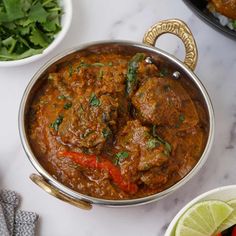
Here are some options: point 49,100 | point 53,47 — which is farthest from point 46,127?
point 53,47

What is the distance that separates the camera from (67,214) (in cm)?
239

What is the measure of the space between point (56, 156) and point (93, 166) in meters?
0.16

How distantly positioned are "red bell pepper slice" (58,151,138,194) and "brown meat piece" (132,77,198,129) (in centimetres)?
24

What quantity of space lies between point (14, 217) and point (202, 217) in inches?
32.4

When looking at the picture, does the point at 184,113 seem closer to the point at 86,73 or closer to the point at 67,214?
the point at 86,73

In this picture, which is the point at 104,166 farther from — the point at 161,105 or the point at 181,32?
the point at 181,32

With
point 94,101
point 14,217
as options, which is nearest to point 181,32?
point 94,101

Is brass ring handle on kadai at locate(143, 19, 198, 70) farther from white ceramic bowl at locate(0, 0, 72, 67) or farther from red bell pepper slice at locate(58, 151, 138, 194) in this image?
red bell pepper slice at locate(58, 151, 138, 194)

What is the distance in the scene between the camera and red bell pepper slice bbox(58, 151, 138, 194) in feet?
7.13

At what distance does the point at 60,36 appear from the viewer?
267cm

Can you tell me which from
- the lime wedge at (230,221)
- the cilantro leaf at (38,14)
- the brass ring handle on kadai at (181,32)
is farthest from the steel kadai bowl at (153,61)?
the cilantro leaf at (38,14)

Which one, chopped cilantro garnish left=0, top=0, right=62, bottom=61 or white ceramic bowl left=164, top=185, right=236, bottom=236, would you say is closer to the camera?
white ceramic bowl left=164, top=185, right=236, bottom=236

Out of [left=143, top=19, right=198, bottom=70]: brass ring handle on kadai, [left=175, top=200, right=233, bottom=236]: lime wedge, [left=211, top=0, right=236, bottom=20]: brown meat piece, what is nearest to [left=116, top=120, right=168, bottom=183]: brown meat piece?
[left=175, top=200, right=233, bottom=236]: lime wedge

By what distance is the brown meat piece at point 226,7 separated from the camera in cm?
254
